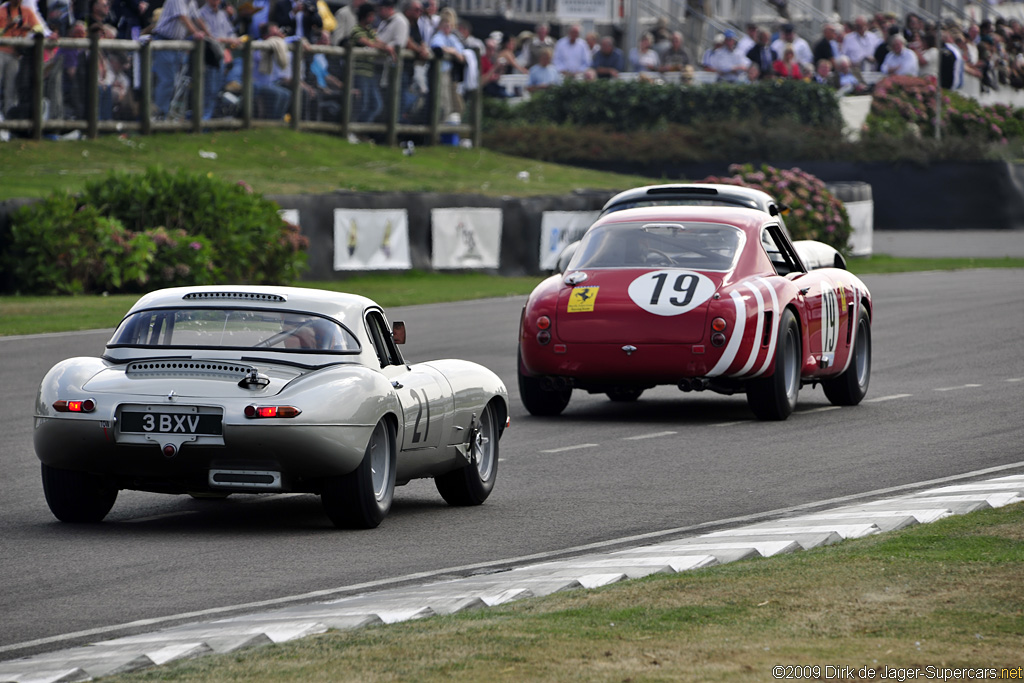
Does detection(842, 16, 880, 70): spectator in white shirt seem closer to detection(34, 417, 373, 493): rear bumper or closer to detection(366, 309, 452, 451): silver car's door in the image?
detection(366, 309, 452, 451): silver car's door

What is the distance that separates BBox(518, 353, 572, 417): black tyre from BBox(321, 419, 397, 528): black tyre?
4.75 m

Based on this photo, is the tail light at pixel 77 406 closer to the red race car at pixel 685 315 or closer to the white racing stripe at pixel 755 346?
the red race car at pixel 685 315

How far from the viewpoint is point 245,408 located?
26.2 feet

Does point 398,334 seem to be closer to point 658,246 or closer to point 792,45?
point 658,246

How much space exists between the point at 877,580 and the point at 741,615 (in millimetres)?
825

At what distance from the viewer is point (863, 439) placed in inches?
479

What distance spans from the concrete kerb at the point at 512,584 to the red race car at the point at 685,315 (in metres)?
3.50

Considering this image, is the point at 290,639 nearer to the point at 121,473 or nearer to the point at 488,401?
the point at 121,473

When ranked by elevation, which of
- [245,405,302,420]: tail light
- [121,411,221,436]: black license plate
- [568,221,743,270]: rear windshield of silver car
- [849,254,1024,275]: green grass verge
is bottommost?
[849,254,1024,275]: green grass verge

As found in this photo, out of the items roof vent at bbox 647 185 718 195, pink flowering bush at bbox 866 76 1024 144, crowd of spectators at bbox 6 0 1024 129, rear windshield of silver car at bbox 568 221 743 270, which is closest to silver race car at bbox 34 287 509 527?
rear windshield of silver car at bbox 568 221 743 270

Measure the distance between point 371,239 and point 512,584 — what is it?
2030cm

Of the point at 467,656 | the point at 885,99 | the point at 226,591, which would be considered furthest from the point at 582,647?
the point at 885,99

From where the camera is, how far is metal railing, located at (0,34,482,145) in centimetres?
2825

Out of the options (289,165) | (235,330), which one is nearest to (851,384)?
(235,330)
